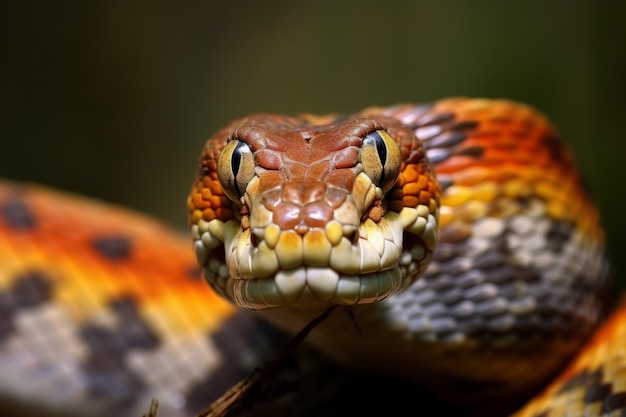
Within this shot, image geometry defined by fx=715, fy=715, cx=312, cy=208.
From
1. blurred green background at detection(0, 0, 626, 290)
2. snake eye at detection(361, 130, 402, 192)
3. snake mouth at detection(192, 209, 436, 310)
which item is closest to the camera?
snake mouth at detection(192, 209, 436, 310)

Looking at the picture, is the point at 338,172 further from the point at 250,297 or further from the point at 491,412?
the point at 491,412

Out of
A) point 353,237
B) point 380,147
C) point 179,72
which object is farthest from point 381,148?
point 179,72

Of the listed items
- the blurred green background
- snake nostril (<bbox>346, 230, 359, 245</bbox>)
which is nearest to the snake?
snake nostril (<bbox>346, 230, 359, 245</bbox>)

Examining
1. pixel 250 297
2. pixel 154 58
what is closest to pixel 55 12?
pixel 154 58

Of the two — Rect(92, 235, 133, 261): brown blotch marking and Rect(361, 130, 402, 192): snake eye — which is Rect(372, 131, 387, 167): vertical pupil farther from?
Rect(92, 235, 133, 261): brown blotch marking

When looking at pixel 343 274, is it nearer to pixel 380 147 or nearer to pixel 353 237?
pixel 353 237

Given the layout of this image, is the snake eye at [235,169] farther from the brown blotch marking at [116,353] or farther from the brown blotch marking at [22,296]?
the brown blotch marking at [22,296]

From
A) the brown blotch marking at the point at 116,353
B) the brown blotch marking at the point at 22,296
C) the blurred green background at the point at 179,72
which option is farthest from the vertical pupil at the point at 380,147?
the blurred green background at the point at 179,72
